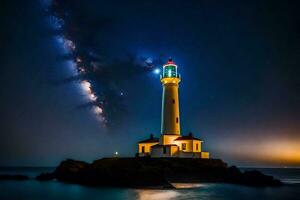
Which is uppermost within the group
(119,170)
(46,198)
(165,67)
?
(165,67)

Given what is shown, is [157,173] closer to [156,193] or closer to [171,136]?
[156,193]

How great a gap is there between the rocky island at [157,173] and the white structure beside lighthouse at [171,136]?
1.55m

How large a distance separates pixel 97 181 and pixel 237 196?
42.5 feet

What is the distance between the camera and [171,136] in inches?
1505

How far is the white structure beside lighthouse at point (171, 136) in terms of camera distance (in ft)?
122

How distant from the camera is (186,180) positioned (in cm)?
3562

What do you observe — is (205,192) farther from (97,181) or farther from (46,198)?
(46,198)

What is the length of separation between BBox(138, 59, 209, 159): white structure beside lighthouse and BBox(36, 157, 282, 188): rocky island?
5.10 feet

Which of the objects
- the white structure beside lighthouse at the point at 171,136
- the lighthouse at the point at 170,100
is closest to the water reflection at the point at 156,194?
the white structure beside lighthouse at the point at 171,136

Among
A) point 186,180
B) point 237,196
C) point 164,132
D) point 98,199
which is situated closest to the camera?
point 98,199

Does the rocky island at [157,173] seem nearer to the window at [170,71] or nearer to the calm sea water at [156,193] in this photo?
the calm sea water at [156,193]

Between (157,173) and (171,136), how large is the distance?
735 cm

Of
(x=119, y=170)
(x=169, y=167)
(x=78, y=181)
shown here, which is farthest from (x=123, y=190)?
(x=78, y=181)

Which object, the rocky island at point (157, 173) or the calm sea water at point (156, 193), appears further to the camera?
the rocky island at point (157, 173)
